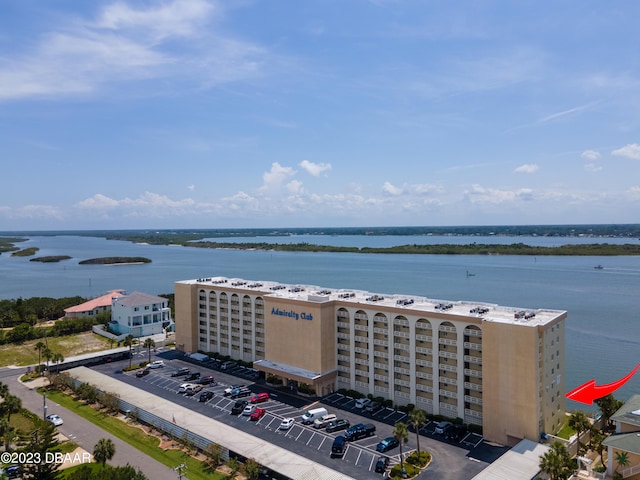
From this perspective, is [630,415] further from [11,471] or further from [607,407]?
[11,471]

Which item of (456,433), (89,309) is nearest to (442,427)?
(456,433)

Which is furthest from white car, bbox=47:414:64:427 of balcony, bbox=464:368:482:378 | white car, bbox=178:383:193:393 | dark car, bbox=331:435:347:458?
balcony, bbox=464:368:482:378

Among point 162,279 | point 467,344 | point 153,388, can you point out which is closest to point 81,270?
point 162,279

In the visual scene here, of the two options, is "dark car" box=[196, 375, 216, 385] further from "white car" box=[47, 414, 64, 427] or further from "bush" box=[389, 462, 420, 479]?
"bush" box=[389, 462, 420, 479]

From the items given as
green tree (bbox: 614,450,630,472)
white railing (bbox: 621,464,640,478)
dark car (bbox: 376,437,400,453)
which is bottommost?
dark car (bbox: 376,437,400,453)

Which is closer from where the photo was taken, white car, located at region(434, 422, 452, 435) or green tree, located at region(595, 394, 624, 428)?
white car, located at region(434, 422, 452, 435)
